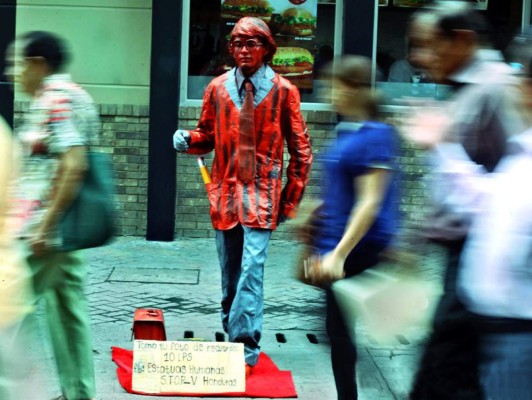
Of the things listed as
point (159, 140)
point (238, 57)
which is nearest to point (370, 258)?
point (238, 57)

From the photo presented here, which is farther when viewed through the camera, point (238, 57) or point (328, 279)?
point (238, 57)

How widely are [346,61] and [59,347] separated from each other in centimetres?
176

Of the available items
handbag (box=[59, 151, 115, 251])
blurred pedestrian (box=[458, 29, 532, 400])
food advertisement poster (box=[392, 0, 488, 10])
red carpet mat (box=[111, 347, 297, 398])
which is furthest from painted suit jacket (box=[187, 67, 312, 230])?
food advertisement poster (box=[392, 0, 488, 10])

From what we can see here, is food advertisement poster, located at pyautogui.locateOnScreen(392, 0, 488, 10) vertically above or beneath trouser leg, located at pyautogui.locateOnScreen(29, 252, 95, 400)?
above

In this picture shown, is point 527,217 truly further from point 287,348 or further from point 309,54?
point 309,54

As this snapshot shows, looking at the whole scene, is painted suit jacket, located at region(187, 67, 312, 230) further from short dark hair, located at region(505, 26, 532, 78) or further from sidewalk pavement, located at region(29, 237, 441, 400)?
short dark hair, located at region(505, 26, 532, 78)

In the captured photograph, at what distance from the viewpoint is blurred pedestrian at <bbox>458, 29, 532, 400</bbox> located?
3207mm

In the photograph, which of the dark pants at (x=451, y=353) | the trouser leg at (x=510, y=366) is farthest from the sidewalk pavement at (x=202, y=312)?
the trouser leg at (x=510, y=366)

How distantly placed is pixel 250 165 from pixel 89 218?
4.88 feet

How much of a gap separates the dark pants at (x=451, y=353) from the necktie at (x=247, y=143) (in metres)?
2.22

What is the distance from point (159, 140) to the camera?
409 inches

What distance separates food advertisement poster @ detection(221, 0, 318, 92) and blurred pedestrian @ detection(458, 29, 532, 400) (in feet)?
23.9

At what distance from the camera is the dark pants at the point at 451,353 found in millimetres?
3756

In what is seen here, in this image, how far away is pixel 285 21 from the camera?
Answer: 1060cm
